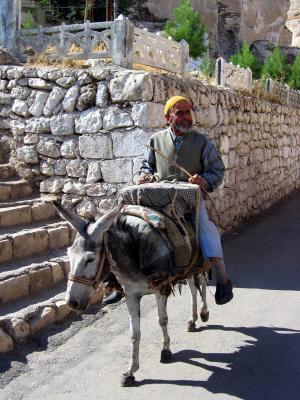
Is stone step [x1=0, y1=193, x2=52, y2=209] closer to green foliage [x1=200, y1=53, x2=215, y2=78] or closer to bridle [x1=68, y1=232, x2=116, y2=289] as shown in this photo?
bridle [x1=68, y1=232, x2=116, y2=289]

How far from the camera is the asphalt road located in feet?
13.3

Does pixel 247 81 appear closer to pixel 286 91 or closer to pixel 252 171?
pixel 252 171

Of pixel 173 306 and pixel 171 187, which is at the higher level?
pixel 171 187

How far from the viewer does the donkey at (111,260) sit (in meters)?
3.72

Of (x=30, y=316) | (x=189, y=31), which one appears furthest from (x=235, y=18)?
(x=30, y=316)

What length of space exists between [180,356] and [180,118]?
2092 mm

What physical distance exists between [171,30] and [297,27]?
17528 millimetres

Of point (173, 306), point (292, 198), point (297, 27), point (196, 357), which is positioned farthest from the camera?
point (297, 27)

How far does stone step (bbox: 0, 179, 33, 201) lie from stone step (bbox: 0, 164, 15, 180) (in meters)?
0.25

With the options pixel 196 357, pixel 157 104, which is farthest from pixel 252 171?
pixel 196 357

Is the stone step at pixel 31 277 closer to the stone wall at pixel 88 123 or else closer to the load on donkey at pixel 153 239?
the stone wall at pixel 88 123

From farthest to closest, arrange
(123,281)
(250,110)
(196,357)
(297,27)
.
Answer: (297,27)
(250,110)
(196,357)
(123,281)

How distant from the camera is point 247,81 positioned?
1173 cm

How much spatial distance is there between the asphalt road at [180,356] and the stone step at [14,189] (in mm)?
2418
